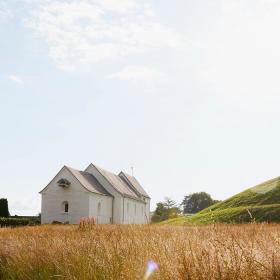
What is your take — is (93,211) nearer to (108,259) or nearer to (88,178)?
(88,178)

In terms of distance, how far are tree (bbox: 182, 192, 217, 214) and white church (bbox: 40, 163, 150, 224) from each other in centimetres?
5352

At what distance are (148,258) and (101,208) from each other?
47901 millimetres

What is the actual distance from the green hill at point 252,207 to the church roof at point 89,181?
9.62 m

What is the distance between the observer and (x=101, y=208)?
175ft

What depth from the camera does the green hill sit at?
37.5 m

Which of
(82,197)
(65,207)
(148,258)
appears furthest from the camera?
(65,207)

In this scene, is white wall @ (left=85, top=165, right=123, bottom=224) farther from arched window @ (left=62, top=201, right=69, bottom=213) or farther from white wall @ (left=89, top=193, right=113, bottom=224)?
arched window @ (left=62, top=201, right=69, bottom=213)

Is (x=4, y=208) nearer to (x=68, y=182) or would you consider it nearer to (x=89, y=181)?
(x=68, y=182)

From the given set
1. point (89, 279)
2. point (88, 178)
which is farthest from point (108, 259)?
point (88, 178)

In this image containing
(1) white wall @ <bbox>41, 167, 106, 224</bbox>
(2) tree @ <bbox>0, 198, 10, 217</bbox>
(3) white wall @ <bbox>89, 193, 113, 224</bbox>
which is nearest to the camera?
(2) tree @ <bbox>0, 198, 10, 217</bbox>

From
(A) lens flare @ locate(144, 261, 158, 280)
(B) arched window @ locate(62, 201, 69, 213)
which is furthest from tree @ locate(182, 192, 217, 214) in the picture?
(A) lens flare @ locate(144, 261, 158, 280)

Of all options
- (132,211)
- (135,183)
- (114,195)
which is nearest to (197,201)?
(135,183)

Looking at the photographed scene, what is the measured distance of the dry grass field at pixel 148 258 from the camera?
487cm

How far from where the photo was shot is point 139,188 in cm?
7488
